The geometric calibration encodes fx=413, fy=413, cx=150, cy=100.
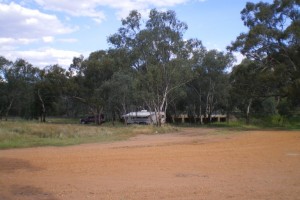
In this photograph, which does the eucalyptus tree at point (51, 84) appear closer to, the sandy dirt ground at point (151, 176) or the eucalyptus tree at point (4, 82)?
the eucalyptus tree at point (4, 82)

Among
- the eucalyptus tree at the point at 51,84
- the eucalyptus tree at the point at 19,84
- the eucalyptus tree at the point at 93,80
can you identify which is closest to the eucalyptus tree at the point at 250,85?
the eucalyptus tree at the point at 93,80

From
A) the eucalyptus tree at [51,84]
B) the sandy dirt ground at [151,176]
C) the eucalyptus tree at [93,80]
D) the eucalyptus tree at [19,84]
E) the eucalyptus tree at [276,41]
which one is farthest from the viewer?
the eucalyptus tree at [19,84]

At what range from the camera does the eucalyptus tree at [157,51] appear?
47.2 m

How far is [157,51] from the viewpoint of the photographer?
48.4 metres

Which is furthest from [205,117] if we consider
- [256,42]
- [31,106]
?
[31,106]

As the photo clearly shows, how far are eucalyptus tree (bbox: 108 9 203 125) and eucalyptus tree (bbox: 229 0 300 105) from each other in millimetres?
6256

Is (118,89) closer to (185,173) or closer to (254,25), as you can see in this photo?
(254,25)

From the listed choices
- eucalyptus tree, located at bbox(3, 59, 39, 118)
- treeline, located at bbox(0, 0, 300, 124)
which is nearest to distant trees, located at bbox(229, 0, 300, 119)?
treeline, located at bbox(0, 0, 300, 124)

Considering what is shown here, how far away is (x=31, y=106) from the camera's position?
83062 mm

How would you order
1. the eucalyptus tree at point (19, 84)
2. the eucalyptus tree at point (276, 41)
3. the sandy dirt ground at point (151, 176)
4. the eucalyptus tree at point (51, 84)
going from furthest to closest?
the eucalyptus tree at point (19, 84) < the eucalyptus tree at point (51, 84) < the eucalyptus tree at point (276, 41) < the sandy dirt ground at point (151, 176)

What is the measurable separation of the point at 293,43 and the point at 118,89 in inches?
954

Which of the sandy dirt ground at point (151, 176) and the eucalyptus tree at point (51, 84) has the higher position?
the eucalyptus tree at point (51, 84)

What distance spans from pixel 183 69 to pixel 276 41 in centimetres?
1085

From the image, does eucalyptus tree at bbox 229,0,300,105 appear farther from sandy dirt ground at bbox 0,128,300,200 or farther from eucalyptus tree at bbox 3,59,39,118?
eucalyptus tree at bbox 3,59,39,118
